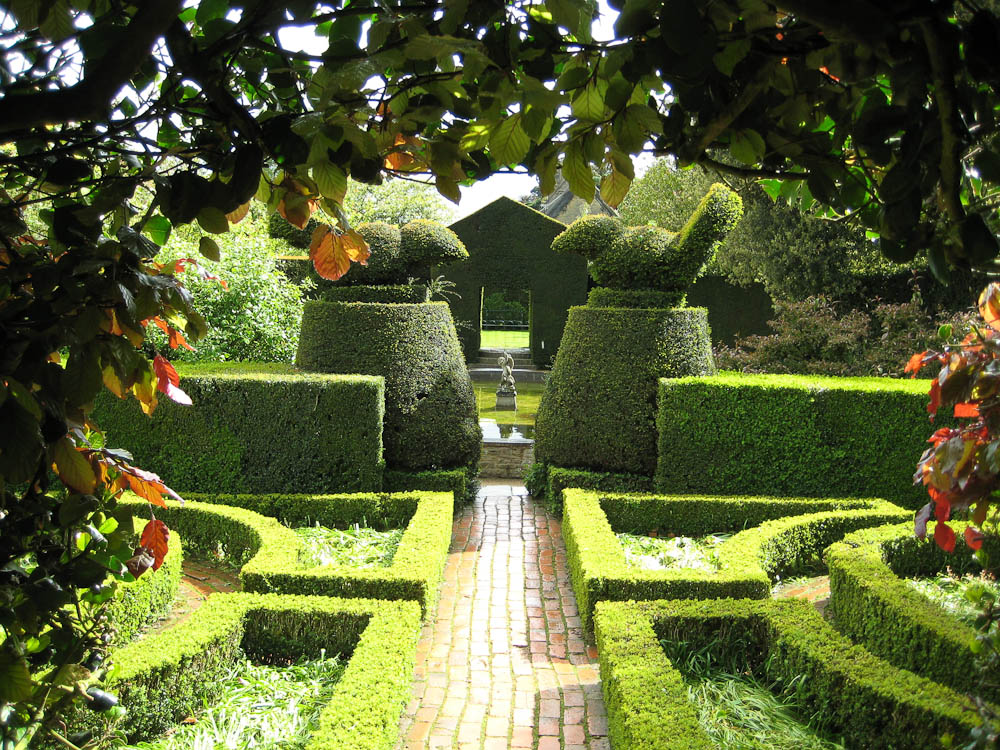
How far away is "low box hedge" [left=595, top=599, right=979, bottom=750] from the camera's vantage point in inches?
147

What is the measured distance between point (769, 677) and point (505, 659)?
5.71ft

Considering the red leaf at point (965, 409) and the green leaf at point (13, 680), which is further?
the red leaf at point (965, 409)

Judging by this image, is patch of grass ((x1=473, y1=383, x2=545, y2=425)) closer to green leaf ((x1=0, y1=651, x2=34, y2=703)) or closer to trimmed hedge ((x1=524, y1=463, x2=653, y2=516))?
trimmed hedge ((x1=524, y1=463, x2=653, y2=516))

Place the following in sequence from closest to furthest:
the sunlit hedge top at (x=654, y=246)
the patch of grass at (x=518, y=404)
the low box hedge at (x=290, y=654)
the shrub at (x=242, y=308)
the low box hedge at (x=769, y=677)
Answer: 1. the low box hedge at (x=769, y=677)
2. the low box hedge at (x=290, y=654)
3. the sunlit hedge top at (x=654, y=246)
4. the shrub at (x=242, y=308)
5. the patch of grass at (x=518, y=404)

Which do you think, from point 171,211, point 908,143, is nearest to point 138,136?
point 171,211

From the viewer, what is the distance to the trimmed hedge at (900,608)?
4.41m

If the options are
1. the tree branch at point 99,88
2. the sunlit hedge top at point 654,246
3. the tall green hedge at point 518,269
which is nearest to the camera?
the tree branch at point 99,88

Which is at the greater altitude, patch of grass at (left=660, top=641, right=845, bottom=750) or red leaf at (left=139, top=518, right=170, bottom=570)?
red leaf at (left=139, top=518, right=170, bottom=570)

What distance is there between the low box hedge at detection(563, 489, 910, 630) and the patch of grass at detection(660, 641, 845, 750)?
2.11 feet

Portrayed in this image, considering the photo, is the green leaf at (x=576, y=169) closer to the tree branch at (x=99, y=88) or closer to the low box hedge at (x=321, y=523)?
the tree branch at (x=99, y=88)

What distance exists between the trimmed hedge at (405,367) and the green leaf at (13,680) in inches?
275

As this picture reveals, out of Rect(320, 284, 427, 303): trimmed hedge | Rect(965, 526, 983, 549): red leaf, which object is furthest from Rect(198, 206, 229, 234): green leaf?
Rect(320, 284, 427, 303): trimmed hedge

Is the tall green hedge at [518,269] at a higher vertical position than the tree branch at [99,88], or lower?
higher

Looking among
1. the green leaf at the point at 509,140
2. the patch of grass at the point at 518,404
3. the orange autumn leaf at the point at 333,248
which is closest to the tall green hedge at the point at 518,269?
the patch of grass at the point at 518,404
